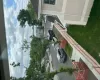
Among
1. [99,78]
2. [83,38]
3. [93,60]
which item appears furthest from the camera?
[83,38]

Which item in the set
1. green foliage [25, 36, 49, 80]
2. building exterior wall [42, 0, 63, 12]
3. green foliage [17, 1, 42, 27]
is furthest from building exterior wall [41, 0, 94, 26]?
green foliage [17, 1, 42, 27]

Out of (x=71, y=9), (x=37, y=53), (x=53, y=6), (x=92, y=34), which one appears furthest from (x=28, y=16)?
(x=92, y=34)

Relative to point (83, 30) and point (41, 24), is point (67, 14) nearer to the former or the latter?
point (83, 30)

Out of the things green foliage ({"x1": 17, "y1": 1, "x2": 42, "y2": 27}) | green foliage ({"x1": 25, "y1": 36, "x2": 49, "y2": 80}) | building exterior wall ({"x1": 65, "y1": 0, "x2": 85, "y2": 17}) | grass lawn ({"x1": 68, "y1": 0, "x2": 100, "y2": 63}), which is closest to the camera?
grass lawn ({"x1": 68, "y1": 0, "x2": 100, "y2": 63})

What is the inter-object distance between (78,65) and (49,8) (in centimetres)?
362

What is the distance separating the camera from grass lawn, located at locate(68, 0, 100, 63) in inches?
355

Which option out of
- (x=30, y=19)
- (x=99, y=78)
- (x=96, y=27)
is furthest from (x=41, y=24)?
(x=99, y=78)

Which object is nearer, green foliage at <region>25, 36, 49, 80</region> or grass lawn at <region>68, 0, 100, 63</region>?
grass lawn at <region>68, 0, 100, 63</region>

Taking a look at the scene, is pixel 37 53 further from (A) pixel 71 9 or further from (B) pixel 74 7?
(B) pixel 74 7

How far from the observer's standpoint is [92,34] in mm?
10102

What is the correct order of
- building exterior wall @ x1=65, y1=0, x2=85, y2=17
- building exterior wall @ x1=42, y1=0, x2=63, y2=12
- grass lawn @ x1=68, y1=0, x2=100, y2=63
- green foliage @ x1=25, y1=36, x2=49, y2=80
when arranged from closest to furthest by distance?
grass lawn @ x1=68, y1=0, x2=100, y2=63
building exterior wall @ x1=65, y1=0, x2=85, y2=17
building exterior wall @ x1=42, y1=0, x2=63, y2=12
green foliage @ x1=25, y1=36, x2=49, y2=80

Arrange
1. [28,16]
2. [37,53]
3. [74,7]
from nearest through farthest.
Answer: [74,7] → [37,53] → [28,16]

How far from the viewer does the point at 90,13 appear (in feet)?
34.6

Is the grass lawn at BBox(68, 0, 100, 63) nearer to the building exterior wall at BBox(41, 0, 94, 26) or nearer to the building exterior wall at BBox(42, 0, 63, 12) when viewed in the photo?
the building exterior wall at BBox(41, 0, 94, 26)
